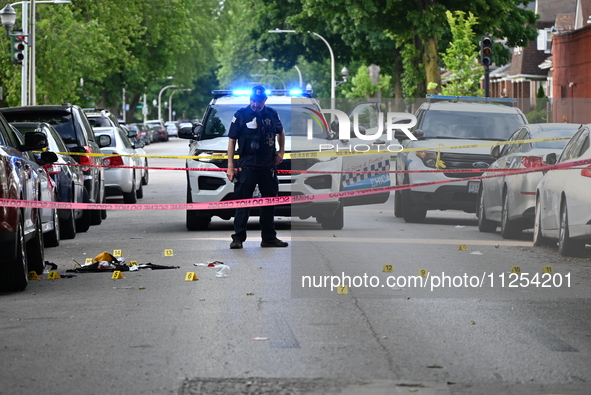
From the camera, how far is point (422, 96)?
44.8 m

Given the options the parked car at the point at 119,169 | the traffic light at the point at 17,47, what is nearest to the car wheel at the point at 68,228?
the parked car at the point at 119,169

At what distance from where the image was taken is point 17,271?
1095 cm

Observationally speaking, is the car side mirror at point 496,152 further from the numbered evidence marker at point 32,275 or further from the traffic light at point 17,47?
the traffic light at point 17,47

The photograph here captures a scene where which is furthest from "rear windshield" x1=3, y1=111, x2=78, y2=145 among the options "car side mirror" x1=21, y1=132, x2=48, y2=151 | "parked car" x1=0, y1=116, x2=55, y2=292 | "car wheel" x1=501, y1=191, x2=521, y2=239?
"car wheel" x1=501, y1=191, x2=521, y2=239

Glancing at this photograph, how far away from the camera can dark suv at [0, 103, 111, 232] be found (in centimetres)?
1848

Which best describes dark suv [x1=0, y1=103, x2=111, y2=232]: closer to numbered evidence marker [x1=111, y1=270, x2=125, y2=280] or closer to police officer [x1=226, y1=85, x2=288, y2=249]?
police officer [x1=226, y1=85, x2=288, y2=249]

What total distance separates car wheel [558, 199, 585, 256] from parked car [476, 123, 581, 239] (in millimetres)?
1849

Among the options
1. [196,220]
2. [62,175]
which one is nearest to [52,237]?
[62,175]

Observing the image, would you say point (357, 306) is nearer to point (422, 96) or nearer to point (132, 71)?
point (422, 96)

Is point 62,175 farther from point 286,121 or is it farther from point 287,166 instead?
point 286,121

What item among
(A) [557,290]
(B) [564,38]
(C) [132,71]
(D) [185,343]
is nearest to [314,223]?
(A) [557,290]

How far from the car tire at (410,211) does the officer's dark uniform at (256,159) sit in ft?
15.3

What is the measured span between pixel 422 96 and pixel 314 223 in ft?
87.8

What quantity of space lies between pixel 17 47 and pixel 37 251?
23.3 metres
